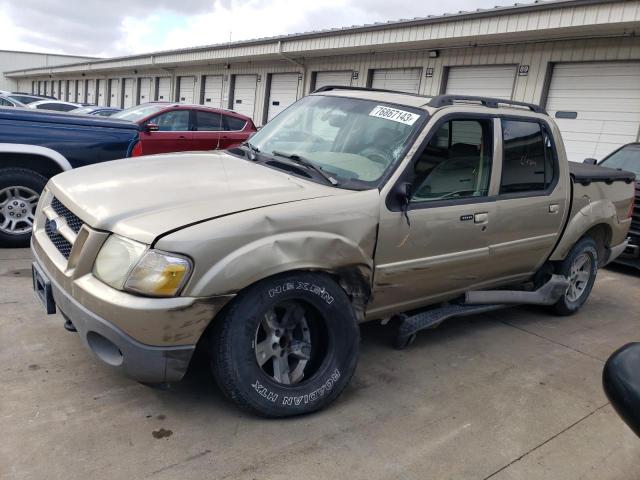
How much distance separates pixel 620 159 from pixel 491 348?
5.26 m

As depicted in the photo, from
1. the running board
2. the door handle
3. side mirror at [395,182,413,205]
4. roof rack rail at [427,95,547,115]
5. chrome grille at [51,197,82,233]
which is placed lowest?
the running board

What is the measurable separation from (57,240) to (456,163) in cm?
252

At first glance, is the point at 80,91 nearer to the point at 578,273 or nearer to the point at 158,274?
the point at 578,273

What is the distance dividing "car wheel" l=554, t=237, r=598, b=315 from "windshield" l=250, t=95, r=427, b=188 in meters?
2.31

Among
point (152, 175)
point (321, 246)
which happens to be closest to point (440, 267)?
point (321, 246)

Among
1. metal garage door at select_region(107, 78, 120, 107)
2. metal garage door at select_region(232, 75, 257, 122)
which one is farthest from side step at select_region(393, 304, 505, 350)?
metal garage door at select_region(107, 78, 120, 107)

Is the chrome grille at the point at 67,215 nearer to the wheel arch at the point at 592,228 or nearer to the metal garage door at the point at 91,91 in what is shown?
the wheel arch at the point at 592,228

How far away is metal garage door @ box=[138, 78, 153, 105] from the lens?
28.3 m

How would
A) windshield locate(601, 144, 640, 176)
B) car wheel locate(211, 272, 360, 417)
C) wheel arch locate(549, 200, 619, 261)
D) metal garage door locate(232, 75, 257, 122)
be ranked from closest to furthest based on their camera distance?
car wheel locate(211, 272, 360, 417) < wheel arch locate(549, 200, 619, 261) < windshield locate(601, 144, 640, 176) < metal garage door locate(232, 75, 257, 122)

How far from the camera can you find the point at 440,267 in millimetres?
3525

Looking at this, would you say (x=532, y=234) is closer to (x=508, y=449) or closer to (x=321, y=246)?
(x=508, y=449)

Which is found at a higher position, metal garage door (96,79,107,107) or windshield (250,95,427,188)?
metal garage door (96,79,107,107)

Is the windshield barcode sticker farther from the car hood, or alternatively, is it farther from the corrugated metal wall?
the corrugated metal wall

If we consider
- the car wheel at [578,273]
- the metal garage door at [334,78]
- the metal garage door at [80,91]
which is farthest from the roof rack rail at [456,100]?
the metal garage door at [80,91]
